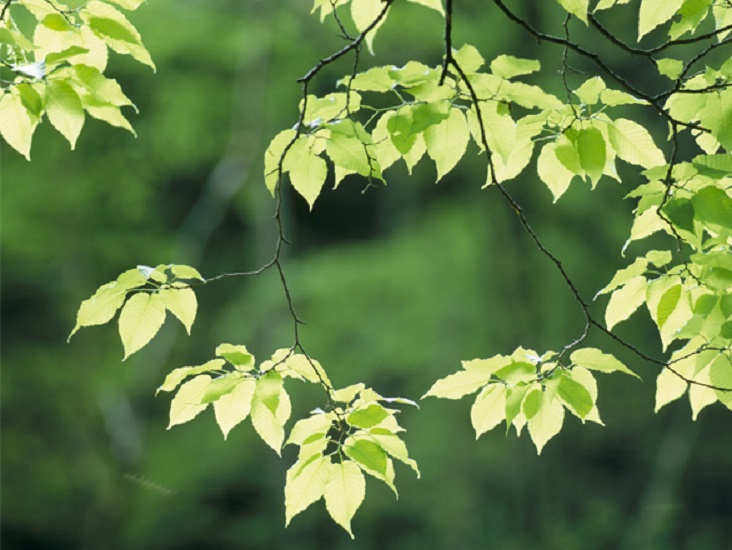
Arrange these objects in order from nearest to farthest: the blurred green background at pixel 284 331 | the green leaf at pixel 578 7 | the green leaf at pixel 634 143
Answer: the green leaf at pixel 578 7 → the green leaf at pixel 634 143 → the blurred green background at pixel 284 331

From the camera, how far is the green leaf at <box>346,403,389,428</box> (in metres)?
1.02

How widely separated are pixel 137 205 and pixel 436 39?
2114mm

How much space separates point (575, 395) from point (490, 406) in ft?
0.35

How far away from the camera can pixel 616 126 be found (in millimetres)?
1077

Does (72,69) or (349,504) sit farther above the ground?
(72,69)

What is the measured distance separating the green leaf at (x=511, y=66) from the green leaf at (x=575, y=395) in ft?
1.11

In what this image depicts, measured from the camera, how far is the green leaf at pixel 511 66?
3.32ft

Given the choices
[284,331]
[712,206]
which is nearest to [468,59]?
[712,206]

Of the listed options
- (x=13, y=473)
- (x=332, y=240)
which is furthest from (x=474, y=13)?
(x=13, y=473)

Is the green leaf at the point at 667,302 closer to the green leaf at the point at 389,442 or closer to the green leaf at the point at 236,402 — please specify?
the green leaf at the point at 389,442

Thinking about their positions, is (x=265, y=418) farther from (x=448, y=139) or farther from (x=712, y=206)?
(x=712, y=206)

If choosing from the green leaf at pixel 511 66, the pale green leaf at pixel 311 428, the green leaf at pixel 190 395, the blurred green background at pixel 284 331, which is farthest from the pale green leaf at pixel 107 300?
the blurred green background at pixel 284 331

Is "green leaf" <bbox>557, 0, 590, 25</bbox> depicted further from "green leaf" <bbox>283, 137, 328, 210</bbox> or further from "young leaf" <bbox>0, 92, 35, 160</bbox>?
"young leaf" <bbox>0, 92, 35, 160</bbox>

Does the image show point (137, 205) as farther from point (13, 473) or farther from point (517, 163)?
point (517, 163)
